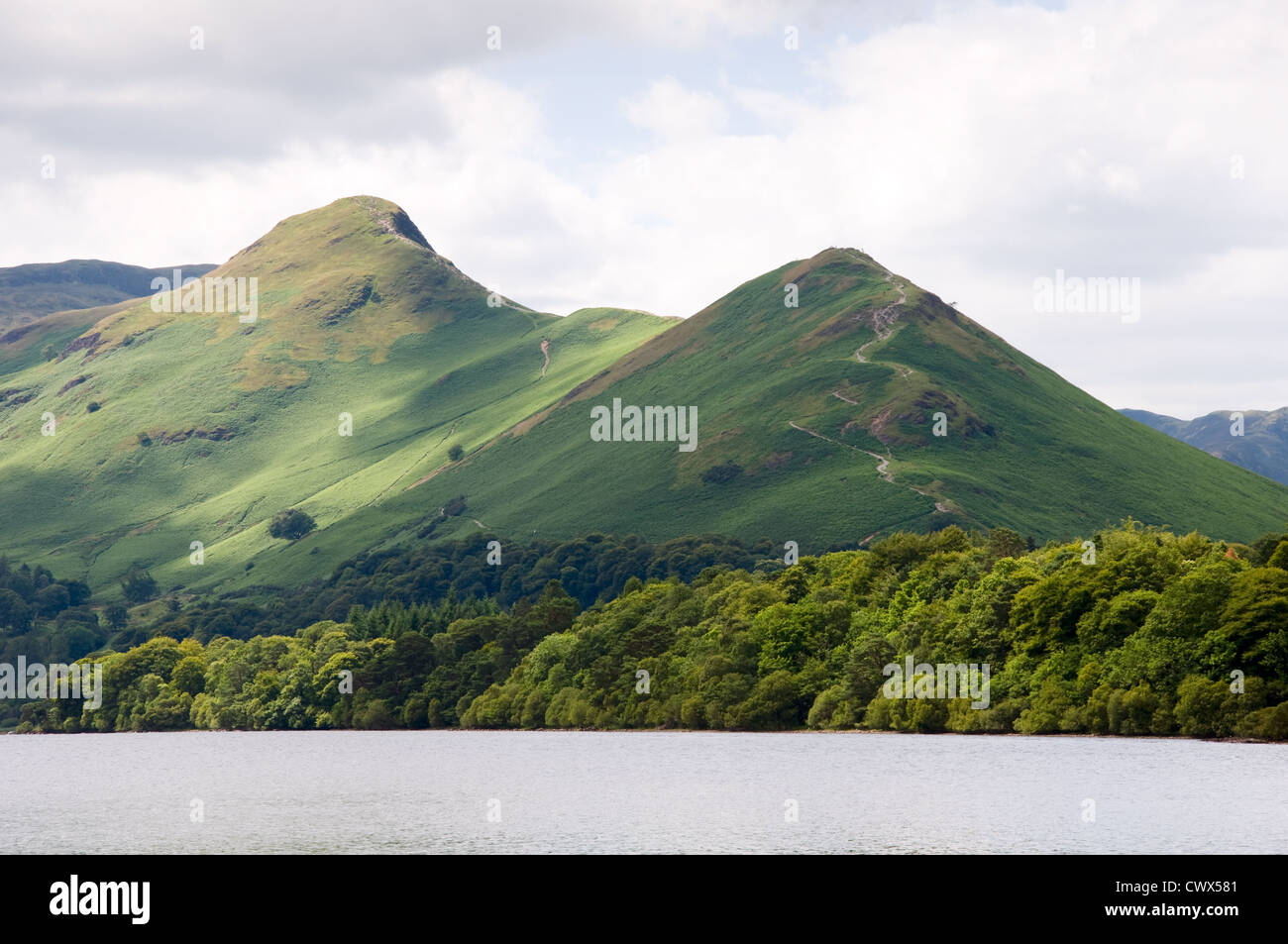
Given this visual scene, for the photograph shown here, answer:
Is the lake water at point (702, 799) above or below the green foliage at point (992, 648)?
below

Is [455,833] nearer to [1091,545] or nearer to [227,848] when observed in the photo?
[227,848]

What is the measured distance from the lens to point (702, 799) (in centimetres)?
10531

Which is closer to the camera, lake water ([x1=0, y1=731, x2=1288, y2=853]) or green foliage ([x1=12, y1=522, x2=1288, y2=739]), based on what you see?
lake water ([x1=0, y1=731, x2=1288, y2=853])

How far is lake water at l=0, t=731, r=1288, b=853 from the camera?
8319 centimetres

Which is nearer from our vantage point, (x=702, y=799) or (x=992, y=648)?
(x=702, y=799)

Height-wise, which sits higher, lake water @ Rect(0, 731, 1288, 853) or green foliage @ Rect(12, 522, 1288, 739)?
green foliage @ Rect(12, 522, 1288, 739)

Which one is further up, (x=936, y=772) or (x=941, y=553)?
(x=941, y=553)

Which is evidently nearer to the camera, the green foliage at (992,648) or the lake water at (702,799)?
the lake water at (702,799)

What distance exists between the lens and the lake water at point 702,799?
83.2 meters

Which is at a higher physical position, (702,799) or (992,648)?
(992,648)
